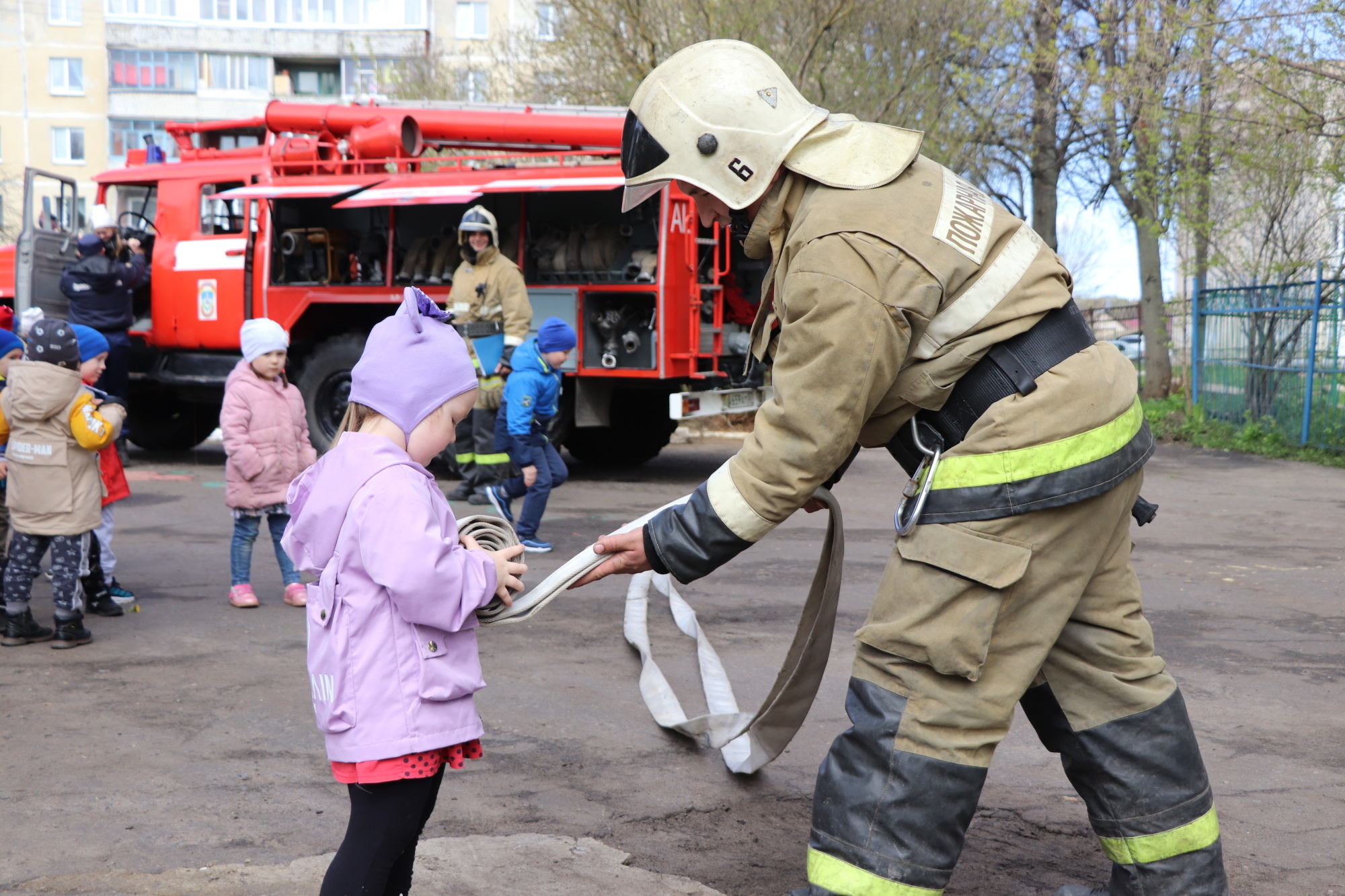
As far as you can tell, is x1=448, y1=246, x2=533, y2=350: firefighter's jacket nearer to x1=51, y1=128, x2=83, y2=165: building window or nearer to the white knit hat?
the white knit hat

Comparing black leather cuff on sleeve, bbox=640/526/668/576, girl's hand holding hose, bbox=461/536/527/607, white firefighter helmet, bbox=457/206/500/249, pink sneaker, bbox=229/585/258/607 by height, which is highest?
white firefighter helmet, bbox=457/206/500/249

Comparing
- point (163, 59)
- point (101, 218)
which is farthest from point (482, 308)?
point (163, 59)

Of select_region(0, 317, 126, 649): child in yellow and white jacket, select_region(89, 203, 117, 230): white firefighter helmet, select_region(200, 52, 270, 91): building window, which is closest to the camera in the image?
select_region(0, 317, 126, 649): child in yellow and white jacket

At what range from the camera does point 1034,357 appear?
7.98ft

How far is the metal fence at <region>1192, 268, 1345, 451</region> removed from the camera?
1326cm

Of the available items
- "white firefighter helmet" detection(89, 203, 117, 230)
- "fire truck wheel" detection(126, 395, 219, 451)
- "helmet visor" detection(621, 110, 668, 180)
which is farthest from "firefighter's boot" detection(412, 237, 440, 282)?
"helmet visor" detection(621, 110, 668, 180)

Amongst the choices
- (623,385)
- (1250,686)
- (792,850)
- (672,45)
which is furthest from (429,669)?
(672,45)

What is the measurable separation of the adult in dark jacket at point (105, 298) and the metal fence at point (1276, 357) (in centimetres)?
1220

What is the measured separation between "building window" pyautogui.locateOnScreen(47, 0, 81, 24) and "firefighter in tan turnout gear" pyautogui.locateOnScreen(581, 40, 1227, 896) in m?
57.9

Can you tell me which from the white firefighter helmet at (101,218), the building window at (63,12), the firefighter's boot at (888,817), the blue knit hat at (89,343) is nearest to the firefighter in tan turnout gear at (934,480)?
the firefighter's boot at (888,817)

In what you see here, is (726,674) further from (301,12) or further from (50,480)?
(301,12)

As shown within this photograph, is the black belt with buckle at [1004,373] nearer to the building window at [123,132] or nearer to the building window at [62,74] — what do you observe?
the building window at [123,132]

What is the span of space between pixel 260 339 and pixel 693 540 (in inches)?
167

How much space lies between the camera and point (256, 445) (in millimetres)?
6059
